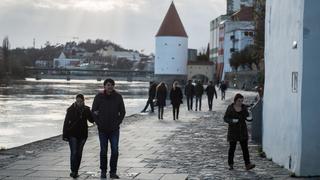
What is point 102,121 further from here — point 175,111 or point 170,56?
point 170,56

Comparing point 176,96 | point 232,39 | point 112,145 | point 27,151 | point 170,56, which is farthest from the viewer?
point 170,56

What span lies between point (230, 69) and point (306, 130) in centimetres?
10696

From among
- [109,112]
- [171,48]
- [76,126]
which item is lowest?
[76,126]

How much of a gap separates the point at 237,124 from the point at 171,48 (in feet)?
371

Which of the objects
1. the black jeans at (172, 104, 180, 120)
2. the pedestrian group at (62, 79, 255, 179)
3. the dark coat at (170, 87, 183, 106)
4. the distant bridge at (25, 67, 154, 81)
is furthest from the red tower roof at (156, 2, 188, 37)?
the pedestrian group at (62, 79, 255, 179)

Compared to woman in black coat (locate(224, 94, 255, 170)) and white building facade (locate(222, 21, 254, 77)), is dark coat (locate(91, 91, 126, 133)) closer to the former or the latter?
woman in black coat (locate(224, 94, 255, 170))

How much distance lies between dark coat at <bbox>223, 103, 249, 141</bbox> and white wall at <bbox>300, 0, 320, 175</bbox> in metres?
1.49

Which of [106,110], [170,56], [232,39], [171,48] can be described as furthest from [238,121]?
[171,48]

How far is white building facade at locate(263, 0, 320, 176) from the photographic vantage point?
33.3 feet

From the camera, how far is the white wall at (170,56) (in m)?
123

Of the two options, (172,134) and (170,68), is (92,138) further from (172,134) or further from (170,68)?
(170,68)

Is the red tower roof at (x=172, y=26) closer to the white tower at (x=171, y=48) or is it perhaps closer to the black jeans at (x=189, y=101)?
the white tower at (x=171, y=48)

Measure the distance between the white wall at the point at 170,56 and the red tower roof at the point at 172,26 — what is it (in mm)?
1014

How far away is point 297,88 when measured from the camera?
1045 cm
